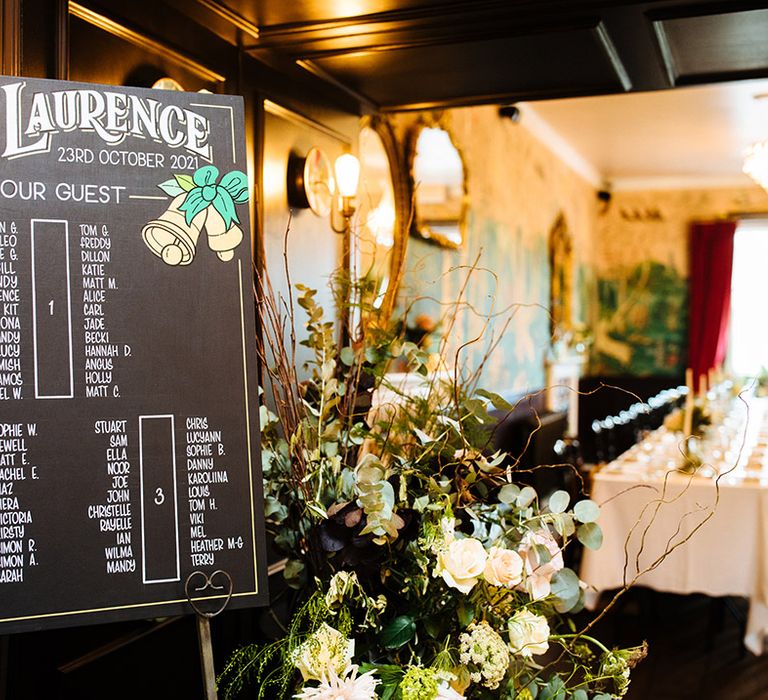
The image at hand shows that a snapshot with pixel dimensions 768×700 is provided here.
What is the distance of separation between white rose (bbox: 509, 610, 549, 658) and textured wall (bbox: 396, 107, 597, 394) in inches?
140

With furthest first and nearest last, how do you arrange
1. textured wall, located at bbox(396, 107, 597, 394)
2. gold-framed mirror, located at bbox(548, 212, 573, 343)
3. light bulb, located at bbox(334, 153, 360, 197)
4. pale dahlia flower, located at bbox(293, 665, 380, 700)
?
gold-framed mirror, located at bbox(548, 212, 573, 343)
textured wall, located at bbox(396, 107, 597, 394)
light bulb, located at bbox(334, 153, 360, 197)
pale dahlia flower, located at bbox(293, 665, 380, 700)

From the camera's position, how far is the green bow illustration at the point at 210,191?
1869 millimetres

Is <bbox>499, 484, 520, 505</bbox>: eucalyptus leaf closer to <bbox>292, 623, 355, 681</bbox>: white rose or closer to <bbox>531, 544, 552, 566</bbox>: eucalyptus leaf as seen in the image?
<bbox>531, 544, 552, 566</bbox>: eucalyptus leaf

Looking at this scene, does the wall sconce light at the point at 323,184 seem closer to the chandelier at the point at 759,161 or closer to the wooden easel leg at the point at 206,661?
the wooden easel leg at the point at 206,661

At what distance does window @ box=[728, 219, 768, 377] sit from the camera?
36.9 ft

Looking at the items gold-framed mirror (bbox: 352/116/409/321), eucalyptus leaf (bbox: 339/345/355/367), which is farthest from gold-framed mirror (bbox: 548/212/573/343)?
eucalyptus leaf (bbox: 339/345/355/367)

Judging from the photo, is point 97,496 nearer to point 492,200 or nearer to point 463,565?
point 463,565

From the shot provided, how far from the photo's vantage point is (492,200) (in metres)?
7.14

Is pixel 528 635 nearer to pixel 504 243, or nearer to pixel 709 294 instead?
pixel 504 243

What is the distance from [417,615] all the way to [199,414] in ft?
1.94

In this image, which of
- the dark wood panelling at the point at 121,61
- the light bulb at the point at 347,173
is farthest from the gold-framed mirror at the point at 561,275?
the dark wood panelling at the point at 121,61

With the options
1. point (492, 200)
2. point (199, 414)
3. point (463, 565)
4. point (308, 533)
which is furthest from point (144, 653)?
point (492, 200)

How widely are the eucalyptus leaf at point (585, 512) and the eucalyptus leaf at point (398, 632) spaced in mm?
384

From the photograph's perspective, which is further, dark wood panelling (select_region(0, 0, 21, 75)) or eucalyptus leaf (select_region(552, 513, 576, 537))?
dark wood panelling (select_region(0, 0, 21, 75))
